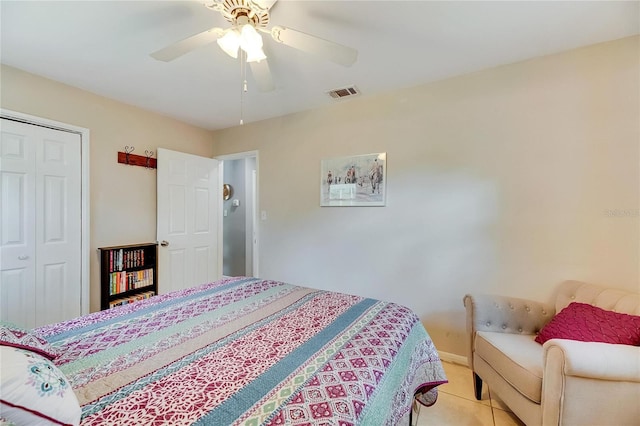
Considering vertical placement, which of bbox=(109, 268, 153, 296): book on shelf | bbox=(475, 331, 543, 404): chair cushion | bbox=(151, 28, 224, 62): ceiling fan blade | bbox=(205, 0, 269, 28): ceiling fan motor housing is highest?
bbox=(205, 0, 269, 28): ceiling fan motor housing

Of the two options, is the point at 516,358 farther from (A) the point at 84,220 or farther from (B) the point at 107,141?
(B) the point at 107,141

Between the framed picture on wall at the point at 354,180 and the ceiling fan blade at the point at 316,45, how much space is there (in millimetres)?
1278

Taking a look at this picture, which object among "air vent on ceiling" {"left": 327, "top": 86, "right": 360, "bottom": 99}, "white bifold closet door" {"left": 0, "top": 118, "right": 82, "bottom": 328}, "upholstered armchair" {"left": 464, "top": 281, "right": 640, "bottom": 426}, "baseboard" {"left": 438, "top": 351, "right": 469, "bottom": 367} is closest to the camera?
"upholstered armchair" {"left": 464, "top": 281, "right": 640, "bottom": 426}

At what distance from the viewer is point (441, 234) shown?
2.29 m

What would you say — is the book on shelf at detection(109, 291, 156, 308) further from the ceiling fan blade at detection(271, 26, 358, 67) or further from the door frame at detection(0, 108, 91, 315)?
the ceiling fan blade at detection(271, 26, 358, 67)

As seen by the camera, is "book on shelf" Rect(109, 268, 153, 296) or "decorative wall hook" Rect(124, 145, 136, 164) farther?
"decorative wall hook" Rect(124, 145, 136, 164)

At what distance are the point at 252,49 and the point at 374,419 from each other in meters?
1.68

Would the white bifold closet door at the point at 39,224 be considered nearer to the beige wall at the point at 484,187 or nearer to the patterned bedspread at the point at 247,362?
the patterned bedspread at the point at 247,362

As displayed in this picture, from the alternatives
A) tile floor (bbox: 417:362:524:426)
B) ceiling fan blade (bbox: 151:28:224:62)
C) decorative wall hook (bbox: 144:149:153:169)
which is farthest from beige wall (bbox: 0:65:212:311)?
tile floor (bbox: 417:362:524:426)

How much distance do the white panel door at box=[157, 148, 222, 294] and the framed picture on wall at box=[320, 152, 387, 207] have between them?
1.64 metres

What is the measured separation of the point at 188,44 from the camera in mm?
1412

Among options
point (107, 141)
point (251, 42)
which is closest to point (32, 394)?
point (251, 42)

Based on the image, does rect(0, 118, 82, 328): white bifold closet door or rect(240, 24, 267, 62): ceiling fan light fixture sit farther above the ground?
rect(240, 24, 267, 62): ceiling fan light fixture

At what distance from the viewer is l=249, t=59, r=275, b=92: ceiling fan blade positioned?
1566 millimetres
